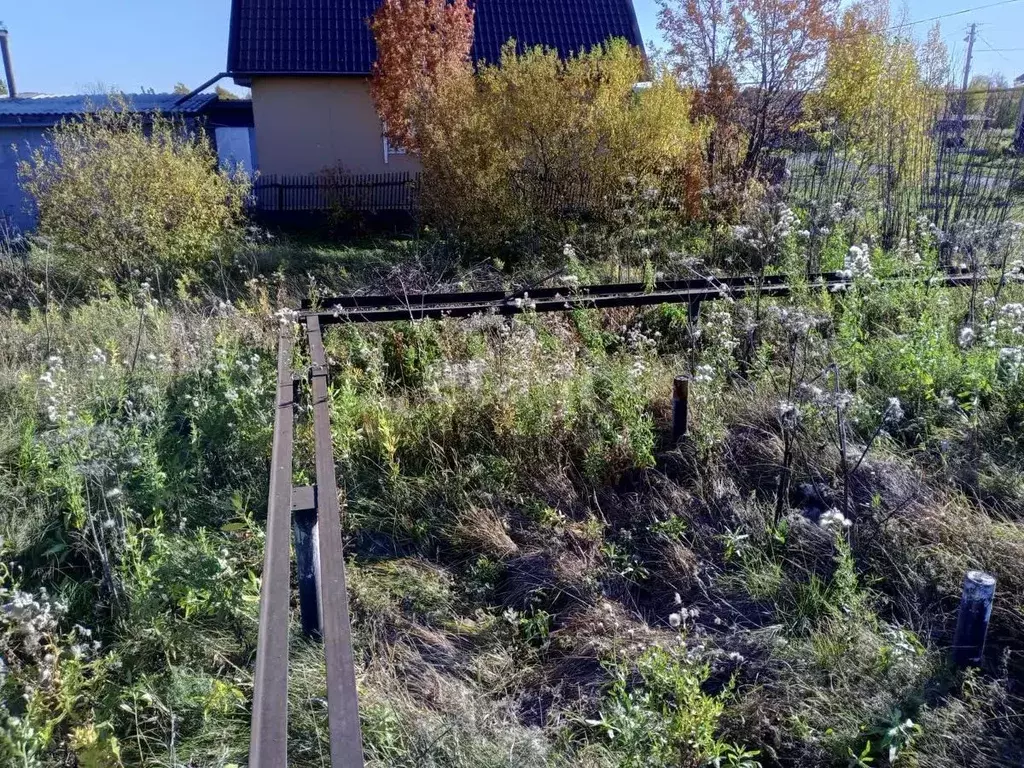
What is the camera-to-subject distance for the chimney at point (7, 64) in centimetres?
2355

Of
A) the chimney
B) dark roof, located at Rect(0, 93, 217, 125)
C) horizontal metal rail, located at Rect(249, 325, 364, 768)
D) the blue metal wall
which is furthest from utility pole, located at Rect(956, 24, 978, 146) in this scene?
the chimney

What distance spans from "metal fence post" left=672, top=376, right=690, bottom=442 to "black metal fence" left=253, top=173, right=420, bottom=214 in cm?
1131

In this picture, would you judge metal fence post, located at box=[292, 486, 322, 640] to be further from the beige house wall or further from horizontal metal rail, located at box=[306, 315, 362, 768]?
the beige house wall

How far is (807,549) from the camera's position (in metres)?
3.53

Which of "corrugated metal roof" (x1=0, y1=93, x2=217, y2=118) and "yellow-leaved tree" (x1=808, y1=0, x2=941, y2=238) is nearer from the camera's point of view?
"yellow-leaved tree" (x1=808, y1=0, x2=941, y2=238)

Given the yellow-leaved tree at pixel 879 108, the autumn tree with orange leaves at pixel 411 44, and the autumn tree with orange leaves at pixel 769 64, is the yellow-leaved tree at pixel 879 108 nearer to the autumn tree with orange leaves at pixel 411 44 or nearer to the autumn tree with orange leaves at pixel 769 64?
the autumn tree with orange leaves at pixel 769 64

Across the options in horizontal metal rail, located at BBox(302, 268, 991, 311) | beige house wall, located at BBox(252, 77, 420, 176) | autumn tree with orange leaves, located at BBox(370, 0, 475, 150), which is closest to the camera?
horizontal metal rail, located at BBox(302, 268, 991, 311)

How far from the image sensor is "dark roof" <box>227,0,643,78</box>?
1570 centimetres

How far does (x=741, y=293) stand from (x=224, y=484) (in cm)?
415

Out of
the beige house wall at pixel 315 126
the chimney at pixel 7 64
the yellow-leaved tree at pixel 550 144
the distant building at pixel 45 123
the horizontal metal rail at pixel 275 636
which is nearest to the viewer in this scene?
the horizontal metal rail at pixel 275 636

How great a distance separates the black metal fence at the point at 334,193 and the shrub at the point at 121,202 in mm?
5380

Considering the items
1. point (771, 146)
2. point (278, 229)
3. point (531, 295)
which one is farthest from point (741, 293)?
point (278, 229)

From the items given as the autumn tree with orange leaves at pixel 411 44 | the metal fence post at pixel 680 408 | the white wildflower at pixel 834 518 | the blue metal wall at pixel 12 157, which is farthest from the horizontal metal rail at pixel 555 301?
the blue metal wall at pixel 12 157

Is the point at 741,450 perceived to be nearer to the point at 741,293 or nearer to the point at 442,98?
the point at 741,293
